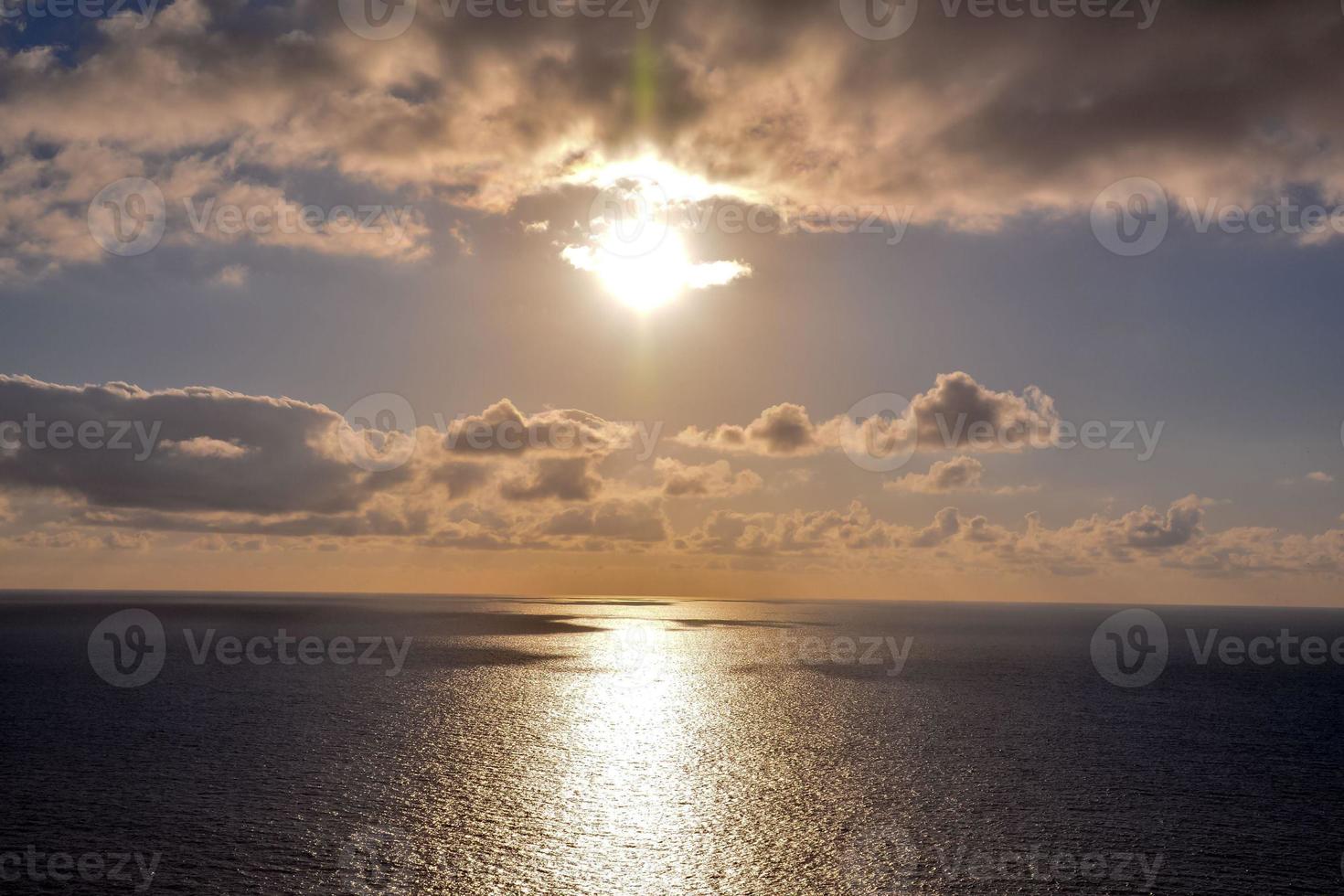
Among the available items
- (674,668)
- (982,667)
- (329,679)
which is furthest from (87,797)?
(982,667)

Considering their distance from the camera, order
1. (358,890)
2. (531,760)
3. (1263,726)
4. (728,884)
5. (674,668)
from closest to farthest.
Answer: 1. (358,890)
2. (728,884)
3. (531,760)
4. (1263,726)
5. (674,668)

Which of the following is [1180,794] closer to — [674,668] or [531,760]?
[531,760]

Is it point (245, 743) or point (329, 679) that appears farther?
point (329, 679)

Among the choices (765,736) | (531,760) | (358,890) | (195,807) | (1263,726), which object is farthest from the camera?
(1263,726)

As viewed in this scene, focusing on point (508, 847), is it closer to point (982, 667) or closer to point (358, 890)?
point (358, 890)

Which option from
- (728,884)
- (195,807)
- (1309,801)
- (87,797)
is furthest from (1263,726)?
(87,797)

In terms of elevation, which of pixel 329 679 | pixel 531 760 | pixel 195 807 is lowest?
pixel 195 807

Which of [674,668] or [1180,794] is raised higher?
[674,668]
